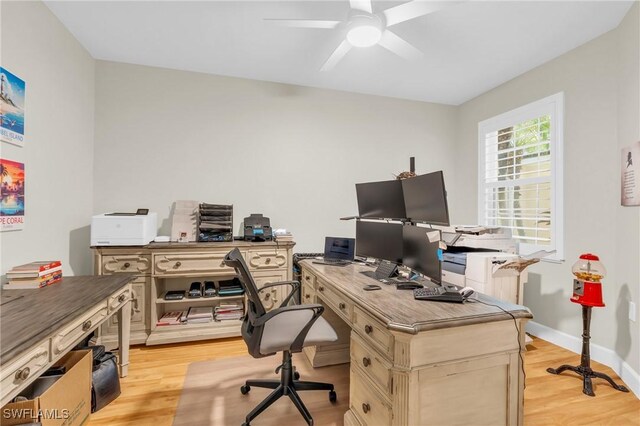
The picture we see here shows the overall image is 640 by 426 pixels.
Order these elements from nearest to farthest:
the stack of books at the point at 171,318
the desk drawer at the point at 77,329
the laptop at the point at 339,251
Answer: the desk drawer at the point at 77,329, the laptop at the point at 339,251, the stack of books at the point at 171,318

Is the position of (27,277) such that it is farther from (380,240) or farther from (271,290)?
(380,240)

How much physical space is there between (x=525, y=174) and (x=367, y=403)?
3077mm

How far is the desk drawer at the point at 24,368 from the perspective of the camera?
1064 millimetres

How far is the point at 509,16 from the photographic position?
90.7 inches

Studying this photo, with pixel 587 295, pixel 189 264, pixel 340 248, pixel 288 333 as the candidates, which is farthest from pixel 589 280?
pixel 189 264

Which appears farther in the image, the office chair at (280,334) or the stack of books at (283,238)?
the stack of books at (283,238)

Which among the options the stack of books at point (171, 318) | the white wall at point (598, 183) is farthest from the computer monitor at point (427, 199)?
the stack of books at point (171, 318)

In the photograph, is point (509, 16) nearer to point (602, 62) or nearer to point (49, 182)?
point (602, 62)

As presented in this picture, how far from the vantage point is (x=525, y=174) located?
10.8ft

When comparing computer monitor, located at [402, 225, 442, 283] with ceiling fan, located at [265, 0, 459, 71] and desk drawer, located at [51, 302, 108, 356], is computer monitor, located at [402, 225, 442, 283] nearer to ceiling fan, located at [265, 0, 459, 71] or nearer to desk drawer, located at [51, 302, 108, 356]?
ceiling fan, located at [265, 0, 459, 71]

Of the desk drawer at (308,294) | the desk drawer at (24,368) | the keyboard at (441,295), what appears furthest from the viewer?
the desk drawer at (308,294)

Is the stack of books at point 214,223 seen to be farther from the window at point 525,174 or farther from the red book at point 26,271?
the window at point 525,174

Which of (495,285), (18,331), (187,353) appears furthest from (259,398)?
(495,285)

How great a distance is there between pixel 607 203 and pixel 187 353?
12.9 feet
